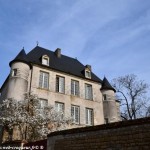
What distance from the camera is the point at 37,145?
8344mm

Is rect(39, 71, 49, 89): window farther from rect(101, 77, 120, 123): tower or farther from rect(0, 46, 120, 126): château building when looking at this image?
rect(101, 77, 120, 123): tower

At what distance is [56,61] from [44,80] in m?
4.01

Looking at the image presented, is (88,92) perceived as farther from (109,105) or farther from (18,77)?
(18,77)

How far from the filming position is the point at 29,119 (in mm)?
15125

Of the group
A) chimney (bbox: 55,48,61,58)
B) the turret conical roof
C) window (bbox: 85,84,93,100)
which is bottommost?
window (bbox: 85,84,93,100)

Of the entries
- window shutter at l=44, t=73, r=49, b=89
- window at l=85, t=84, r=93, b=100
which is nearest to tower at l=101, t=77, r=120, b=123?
window at l=85, t=84, r=93, b=100

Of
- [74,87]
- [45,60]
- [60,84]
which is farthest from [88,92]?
[45,60]

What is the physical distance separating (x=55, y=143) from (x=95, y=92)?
17.2 metres

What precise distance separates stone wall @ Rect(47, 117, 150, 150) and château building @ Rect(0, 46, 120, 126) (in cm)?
1259

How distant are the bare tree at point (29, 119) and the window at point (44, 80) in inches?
135

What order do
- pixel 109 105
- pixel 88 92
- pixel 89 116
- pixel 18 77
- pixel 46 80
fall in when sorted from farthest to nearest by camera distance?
pixel 109 105 → pixel 88 92 → pixel 89 116 → pixel 46 80 → pixel 18 77

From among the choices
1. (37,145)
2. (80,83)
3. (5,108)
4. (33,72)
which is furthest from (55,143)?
(80,83)

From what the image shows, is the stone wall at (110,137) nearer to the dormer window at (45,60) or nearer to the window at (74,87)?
the window at (74,87)

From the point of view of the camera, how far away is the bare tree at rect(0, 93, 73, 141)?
15.1m
